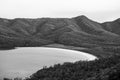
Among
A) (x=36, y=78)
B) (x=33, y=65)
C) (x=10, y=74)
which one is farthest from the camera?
(x=33, y=65)

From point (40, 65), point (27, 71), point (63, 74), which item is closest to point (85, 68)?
point (63, 74)

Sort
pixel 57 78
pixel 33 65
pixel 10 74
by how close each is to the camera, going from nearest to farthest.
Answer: pixel 57 78
pixel 10 74
pixel 33 65

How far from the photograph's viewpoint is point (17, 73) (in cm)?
15512

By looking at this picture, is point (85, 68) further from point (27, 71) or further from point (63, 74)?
point (27, 71)

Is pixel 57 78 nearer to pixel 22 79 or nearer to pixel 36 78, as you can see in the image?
pixel 36 78

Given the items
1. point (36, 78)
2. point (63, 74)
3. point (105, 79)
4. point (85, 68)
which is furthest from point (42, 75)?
point (105, 79)

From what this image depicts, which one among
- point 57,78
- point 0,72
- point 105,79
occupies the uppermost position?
point 105,79

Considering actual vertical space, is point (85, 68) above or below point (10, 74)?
above

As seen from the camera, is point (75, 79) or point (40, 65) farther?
point (40, 65)

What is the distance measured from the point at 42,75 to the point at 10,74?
102 feet

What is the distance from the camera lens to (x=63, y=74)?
122000mm

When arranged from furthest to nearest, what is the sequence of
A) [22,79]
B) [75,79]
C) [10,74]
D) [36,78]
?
[10,74] < [22,79] < [36,78] < [75,79]

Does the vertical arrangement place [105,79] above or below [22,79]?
above

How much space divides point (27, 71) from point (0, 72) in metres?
20.4
